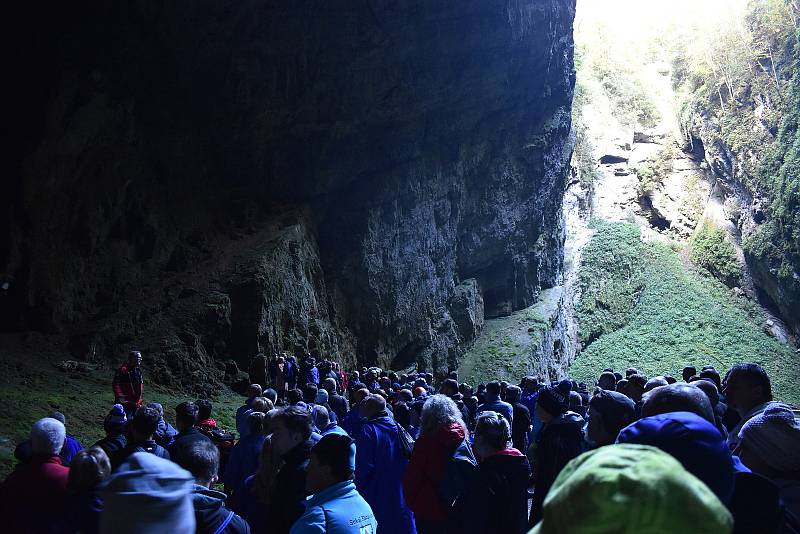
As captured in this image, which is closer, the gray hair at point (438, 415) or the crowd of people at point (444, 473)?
the crowd of people at point (444, 473)

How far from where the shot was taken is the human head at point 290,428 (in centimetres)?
440

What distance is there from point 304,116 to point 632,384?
18429mm

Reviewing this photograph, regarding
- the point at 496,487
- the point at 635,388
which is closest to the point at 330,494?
the point at 496,487

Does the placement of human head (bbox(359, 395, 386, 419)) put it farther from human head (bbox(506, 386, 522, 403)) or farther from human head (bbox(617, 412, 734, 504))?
human head (bbox(506, 386, 522, 403))

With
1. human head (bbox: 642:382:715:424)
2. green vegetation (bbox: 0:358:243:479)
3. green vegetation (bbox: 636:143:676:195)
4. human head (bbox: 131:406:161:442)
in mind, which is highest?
green vegetation (bbox: 636:143:676:195)

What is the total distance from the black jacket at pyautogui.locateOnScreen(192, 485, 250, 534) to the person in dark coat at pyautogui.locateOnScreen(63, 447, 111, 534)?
3.17 ft

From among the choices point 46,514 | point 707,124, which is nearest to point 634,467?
point 46,514

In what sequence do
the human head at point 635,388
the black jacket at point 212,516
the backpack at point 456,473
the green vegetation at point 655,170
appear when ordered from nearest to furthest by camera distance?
1. the black jacket at point 212,516
2. the backpack at point 456,473
3. the human head at point 635,388
4. the green vegetation at point 655,170

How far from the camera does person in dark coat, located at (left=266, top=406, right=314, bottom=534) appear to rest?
4.26m

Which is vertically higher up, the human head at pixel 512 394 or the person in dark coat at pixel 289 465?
the person in dark coat at pixel 289 465

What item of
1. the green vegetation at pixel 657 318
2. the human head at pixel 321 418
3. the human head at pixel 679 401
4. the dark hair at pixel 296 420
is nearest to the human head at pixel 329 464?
the dark hair at pixel 296 420

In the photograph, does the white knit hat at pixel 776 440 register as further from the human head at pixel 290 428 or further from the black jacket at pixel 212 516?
the black jacket at pixel 212 516

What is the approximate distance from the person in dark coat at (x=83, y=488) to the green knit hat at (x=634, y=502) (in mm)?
3517

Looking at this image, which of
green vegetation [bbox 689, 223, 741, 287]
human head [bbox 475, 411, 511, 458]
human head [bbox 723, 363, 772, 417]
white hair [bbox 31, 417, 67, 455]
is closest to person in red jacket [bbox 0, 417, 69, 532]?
white hair [bbox 31, 417, 67, 455]
